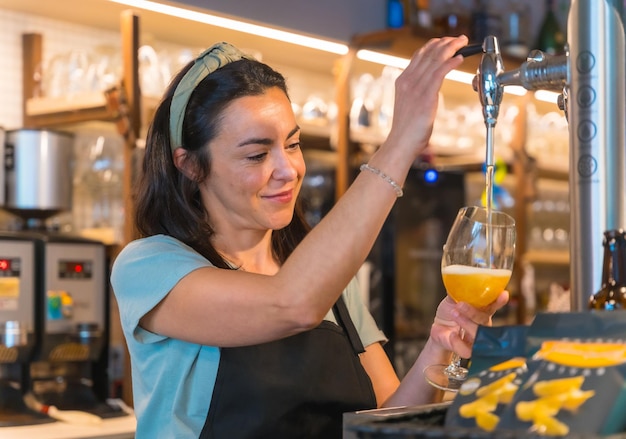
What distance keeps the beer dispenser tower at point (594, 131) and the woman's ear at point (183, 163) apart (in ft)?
2.75

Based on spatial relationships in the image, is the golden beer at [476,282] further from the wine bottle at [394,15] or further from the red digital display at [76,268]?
the wine bottle at [394,15]

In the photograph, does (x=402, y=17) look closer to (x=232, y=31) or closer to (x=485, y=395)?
(x=232, y=31)

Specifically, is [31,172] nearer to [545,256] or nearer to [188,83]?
[188,83]

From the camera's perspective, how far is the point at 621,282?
1.09 meters

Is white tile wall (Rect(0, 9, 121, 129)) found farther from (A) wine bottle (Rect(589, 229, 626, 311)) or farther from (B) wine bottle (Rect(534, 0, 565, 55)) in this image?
(A) wine bottle (Rect(589, 229, 626, 311))

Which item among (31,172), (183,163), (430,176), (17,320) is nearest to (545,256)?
(430,176)

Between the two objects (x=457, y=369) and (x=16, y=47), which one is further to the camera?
(x=16, y=47)

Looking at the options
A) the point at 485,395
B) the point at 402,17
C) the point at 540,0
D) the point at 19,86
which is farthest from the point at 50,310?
the point at 540,0

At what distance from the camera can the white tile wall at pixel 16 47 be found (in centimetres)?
373

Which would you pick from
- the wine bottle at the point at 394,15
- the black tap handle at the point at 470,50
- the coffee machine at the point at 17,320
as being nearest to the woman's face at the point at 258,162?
the black tap handle at the point at 470,50

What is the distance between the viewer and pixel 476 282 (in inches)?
52.9

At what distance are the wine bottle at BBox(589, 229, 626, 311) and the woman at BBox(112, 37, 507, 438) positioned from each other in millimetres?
270

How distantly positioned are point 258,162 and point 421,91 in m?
0.49

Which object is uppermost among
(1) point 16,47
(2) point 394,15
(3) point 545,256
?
(2) point 394,15
